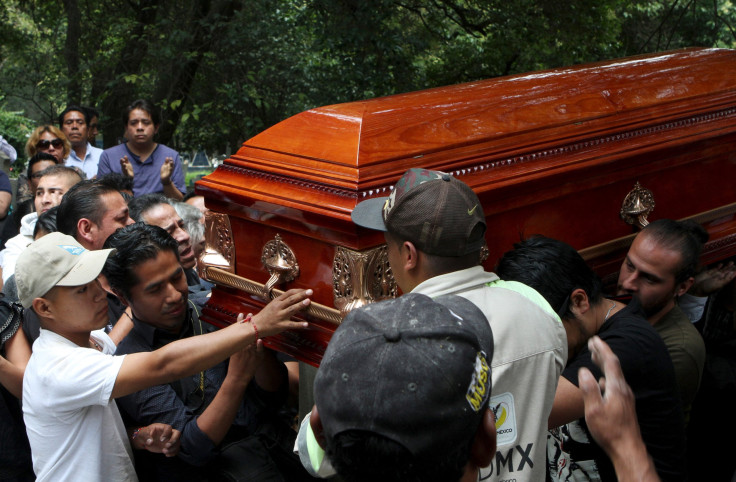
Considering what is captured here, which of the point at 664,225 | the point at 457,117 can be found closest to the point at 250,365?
the point at 457,117

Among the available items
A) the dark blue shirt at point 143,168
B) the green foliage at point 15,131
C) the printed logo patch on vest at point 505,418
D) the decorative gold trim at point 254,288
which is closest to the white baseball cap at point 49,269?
the decorative gold trim at point 254,288

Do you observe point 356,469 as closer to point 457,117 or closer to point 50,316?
point 50,316

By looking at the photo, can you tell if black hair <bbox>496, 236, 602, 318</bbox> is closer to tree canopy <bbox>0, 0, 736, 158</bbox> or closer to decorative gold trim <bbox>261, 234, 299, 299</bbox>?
decorative gold trim <bbox>261, 234, 299, 299</bbox>

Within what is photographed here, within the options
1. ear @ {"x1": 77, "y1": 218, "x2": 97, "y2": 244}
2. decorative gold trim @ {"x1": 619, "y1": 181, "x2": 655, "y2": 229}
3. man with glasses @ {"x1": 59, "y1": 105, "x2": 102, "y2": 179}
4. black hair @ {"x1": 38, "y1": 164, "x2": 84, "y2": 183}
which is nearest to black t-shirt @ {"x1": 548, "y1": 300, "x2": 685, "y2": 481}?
decorative gold trim @ {"x1": 619, "y1": 181, "x2": 655, "y2": 229}

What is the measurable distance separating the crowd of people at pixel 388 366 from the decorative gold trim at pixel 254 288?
0.05m

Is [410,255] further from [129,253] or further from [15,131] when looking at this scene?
[15,131]

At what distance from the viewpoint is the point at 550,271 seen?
2.21 m

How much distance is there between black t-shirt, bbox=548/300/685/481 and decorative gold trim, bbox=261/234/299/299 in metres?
0.92

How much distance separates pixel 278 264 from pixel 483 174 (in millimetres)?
740

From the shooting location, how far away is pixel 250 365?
2340mm

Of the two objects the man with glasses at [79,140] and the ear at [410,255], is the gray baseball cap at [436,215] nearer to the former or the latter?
the ear at [410,255]

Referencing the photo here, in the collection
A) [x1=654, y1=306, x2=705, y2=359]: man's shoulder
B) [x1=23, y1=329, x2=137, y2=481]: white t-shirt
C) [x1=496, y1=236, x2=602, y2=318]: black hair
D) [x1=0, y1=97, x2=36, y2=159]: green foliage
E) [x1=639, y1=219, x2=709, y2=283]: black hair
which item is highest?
[x1=639, y1=219, x2=709, y2=283]: black hair

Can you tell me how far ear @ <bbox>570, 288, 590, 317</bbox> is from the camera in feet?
7.35

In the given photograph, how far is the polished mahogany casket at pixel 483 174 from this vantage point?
2.32 m
